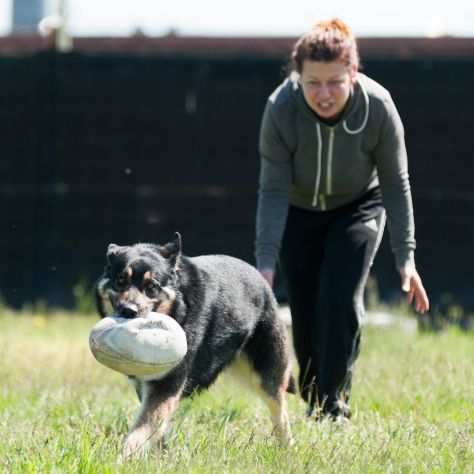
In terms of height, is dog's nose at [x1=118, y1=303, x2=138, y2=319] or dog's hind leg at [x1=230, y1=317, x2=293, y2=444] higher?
dog's nose at [x1=118, y1=303, x2=138, y2=319]

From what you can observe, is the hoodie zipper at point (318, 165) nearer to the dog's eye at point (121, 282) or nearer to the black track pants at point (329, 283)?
the black track pants at point (329, 283)

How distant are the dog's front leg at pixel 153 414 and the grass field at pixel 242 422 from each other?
75 millimetres

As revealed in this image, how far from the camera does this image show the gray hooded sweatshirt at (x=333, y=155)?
18.6 ft

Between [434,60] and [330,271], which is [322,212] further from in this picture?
[434,60]

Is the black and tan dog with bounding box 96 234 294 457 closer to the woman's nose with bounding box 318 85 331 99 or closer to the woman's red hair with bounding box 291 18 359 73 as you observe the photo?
the woman's nose with bounding box 318 85 331 99

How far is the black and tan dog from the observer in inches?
193

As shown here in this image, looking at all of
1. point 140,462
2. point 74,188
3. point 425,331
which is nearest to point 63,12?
point 74,188

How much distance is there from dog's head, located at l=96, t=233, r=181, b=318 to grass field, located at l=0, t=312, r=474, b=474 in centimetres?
52

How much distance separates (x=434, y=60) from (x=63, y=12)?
4117 millimetres

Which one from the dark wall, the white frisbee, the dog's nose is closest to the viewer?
the white frisbee

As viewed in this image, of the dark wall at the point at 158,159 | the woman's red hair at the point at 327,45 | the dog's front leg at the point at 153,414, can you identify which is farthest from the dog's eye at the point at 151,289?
the dark wall at the point at 158,159

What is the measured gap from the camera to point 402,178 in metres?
5.72

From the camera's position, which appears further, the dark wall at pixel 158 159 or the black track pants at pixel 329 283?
the dark wall at pixel 158 159

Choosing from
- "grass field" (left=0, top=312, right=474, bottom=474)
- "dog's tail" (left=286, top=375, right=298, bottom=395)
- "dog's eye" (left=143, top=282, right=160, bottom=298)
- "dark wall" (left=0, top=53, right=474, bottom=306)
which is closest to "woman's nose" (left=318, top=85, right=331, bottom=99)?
"dog's eye" (left=143, top=282, right=160, bottom=298)
